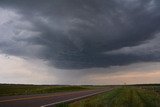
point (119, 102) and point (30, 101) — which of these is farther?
point (30, 101)

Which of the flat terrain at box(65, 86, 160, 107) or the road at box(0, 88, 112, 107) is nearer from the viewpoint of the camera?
the flat terrain at box(65, 86, 160, 107)

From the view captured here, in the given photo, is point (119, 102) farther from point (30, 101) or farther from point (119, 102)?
point (30, 101)

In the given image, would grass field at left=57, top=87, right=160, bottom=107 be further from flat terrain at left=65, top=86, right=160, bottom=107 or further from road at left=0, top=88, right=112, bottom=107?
road at left=0, top=88, right=112, bottom=107

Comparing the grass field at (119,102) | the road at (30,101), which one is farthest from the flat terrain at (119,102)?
the road at (30,101)

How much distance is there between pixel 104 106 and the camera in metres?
19.4

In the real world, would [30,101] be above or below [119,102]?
above

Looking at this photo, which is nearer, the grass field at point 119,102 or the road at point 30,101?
the grass field at point 119,102

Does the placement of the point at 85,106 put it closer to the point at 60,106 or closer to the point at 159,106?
the point at 60,106

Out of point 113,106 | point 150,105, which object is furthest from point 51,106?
point 150,105

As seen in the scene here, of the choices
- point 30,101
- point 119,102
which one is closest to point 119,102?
point 119,102

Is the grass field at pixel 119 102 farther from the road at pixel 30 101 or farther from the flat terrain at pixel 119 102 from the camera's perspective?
the road at pixel 30 101

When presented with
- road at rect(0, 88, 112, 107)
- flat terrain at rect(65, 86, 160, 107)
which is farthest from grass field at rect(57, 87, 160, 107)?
road at rect(0, 88, 112, 107)

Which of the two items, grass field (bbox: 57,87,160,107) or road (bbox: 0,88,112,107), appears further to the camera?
road (bbox: 0,88,112,107)

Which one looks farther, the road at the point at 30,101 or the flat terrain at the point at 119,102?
the road at the point at 30,101
